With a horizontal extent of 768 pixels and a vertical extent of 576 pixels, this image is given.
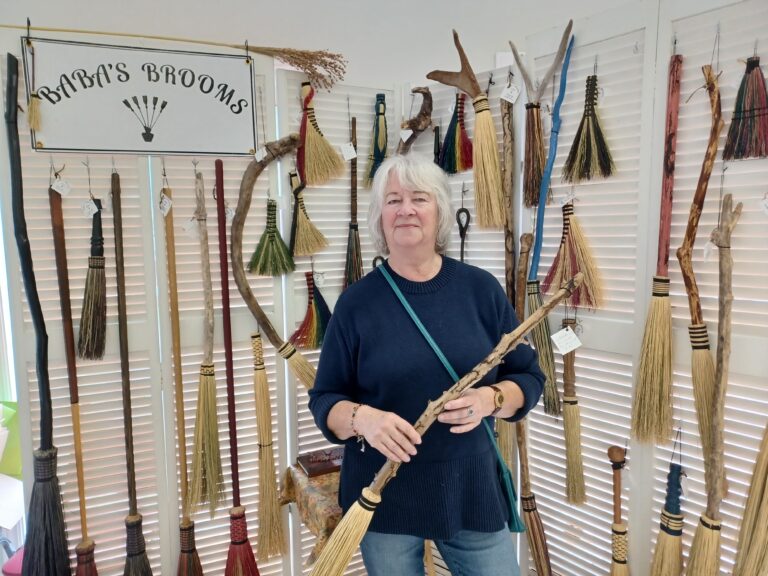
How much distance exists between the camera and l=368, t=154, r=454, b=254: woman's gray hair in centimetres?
131

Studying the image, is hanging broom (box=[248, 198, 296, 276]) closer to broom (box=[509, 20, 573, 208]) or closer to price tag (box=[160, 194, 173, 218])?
price tag (box=[160, 194, 173, 218])

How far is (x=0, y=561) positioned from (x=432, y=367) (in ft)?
6.30

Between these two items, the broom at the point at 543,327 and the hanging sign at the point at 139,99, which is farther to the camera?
the broom at the point at 543,327

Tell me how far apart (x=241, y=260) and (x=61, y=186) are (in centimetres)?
61

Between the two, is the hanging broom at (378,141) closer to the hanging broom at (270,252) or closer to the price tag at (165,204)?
the hanging broom at (270,252)

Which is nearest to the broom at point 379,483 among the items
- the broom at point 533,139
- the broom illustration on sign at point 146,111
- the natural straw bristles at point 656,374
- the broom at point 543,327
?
the natural straw bristles at point 656,374

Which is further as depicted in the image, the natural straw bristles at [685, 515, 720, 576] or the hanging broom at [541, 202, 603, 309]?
the hanging broom at [541, 202, 603, 309]

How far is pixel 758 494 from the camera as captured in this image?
52.5 inches

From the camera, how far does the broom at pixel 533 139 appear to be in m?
1.78

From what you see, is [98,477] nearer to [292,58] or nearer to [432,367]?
[432,367]

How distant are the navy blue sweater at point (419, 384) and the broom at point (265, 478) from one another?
0.73m

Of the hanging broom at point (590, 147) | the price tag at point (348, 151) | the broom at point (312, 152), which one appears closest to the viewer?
the hanging broom at point (590, 147)

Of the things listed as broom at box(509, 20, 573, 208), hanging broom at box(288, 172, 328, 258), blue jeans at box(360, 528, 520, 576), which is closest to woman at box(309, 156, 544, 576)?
blue jeans at box(360, 528, 520, 576)

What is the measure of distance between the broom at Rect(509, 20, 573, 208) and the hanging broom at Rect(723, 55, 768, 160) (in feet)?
1.84
